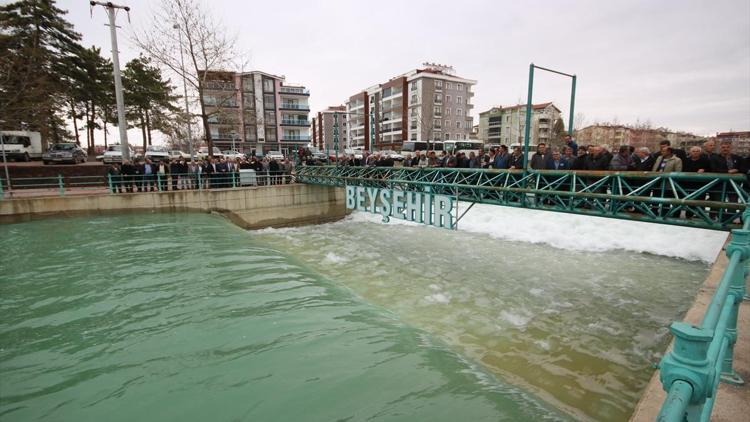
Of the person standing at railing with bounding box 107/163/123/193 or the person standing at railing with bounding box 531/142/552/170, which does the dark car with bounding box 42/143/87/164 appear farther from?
Answer: the person standing at railing with bounding box 531/142/552/170

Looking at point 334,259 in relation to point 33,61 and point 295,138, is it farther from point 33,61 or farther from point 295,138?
point 295,138

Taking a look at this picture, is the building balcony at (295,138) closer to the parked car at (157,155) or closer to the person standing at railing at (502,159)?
the parked car at (157,155)

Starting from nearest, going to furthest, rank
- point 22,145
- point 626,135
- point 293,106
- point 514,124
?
point 22,145 → point 293,106 → point 514,124 → point 626,135

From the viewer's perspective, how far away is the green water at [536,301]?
655 centimetres

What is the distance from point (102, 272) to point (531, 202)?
1130 cm

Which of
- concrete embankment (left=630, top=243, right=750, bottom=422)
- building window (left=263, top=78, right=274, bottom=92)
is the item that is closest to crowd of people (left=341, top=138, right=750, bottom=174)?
concrete embankment (left=630, top=243, right=750, bottom=422)

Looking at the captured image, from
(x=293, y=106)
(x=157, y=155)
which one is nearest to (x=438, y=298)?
(x=157, y=155)

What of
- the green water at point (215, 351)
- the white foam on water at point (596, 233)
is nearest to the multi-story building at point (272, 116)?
the white foam on water at point (596, 233)

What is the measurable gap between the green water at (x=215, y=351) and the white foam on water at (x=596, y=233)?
1257 cm

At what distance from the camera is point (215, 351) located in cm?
551

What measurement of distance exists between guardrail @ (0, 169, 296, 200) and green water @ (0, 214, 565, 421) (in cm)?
732

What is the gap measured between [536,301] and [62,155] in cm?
3037

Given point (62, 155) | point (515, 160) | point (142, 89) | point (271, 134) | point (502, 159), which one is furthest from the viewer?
point (271, 134)

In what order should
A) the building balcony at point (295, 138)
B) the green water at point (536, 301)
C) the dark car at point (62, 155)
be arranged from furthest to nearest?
the building balcony at point (295, 138)
the dark car at point (62, 155)
the green water at point (536, 301)
